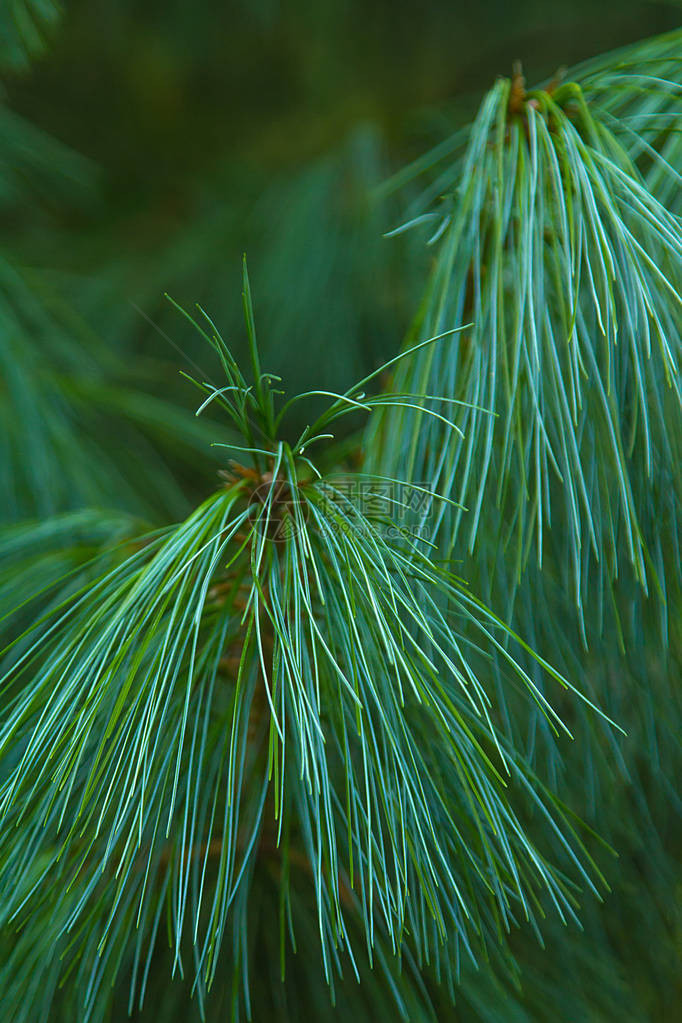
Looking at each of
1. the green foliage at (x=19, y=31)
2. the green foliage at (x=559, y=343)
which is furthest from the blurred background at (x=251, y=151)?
the green foliage at (x=559, y=343)

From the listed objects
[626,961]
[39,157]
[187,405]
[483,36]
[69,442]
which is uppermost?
[483,36]

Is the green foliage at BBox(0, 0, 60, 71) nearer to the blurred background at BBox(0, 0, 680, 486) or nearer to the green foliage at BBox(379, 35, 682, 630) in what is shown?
the blurred background at BBox(0, 0, 680, 486)

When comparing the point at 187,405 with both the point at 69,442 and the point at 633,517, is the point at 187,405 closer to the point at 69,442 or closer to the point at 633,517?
the point at 69,442

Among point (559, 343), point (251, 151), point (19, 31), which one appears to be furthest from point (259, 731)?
point (251, 151)

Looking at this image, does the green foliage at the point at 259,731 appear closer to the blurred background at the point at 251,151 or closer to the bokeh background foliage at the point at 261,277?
the bokeh background foliage at the point at 261,277

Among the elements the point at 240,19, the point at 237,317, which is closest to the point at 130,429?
the point at 237,317

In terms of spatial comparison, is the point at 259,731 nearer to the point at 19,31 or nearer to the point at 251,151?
the point at 19,31

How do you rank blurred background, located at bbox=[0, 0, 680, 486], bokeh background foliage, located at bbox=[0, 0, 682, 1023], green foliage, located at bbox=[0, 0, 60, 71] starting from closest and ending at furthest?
bokeh background foliage, located at bbox=[0, 0, 682, 1023], green foliage, located at bbox=[0, 0, 60, 71], blurred background, located at bbox=[0, 0, 680, 486]

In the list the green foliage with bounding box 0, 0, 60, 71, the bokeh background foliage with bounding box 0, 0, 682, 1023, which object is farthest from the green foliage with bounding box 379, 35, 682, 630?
the green foliage with bounding box 0, 0, 60, 71
